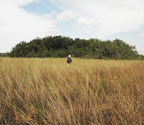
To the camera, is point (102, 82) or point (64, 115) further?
point (102, 82)

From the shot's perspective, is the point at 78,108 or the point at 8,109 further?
the point at 8,109

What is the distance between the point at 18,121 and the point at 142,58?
3.73m

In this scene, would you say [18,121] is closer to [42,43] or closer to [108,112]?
[108,112]

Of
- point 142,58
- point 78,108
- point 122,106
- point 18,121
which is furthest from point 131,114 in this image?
point 142,58

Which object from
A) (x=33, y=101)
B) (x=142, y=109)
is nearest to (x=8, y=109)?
(x=33, y=101)

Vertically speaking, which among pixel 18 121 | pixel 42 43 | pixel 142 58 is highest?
pixel 42 43

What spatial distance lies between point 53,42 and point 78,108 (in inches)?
1018

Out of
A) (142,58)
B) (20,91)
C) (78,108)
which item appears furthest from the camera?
(142,58)

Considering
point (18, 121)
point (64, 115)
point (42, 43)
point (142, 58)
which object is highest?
point (42, 43)

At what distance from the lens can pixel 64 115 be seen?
0.90 m

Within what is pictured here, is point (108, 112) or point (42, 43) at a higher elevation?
point (42, 43)

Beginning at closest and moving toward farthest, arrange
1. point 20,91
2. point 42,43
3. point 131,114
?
point 131,114
point 20,91
point 42,43

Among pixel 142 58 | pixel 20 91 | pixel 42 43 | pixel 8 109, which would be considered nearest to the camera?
pixel 8 109

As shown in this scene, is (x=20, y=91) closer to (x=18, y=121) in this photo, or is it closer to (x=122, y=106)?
(x=18, y=121)
